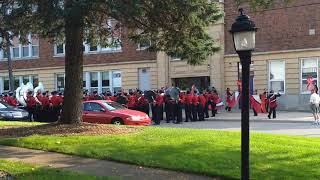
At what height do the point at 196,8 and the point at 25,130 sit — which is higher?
the point at 196,8

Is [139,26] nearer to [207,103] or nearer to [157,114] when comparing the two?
[157,114]

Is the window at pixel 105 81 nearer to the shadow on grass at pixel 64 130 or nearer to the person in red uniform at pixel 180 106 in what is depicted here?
the person in red uniform at pixel 180 106

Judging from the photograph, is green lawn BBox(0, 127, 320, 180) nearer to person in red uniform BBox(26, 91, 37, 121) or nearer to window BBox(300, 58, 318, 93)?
person in red uniform BBox(26, 91, 37, 121)

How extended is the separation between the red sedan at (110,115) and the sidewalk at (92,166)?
10.8 metres

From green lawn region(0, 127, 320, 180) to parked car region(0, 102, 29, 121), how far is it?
13546 mm

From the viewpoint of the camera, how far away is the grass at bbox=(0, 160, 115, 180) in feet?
31.8

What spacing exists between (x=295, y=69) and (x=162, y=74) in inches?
417

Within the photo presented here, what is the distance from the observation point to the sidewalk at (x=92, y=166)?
10.2m

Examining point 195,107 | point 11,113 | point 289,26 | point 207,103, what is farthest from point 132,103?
point 289,26

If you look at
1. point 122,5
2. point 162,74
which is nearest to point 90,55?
point 162,74

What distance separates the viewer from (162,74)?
42781mm

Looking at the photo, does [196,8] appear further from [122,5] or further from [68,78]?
[68,78]

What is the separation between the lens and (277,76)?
1475 inches

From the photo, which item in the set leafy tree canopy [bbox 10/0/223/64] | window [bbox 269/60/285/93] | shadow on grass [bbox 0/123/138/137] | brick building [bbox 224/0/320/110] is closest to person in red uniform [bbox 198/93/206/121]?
brick building [bbox 224/0/320/110]
